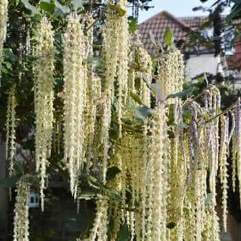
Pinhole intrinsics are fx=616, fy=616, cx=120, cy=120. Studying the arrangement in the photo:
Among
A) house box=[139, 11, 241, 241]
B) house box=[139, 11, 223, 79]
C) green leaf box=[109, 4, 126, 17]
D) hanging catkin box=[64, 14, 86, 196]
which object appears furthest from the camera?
house box=[139, 11, 223, 79]

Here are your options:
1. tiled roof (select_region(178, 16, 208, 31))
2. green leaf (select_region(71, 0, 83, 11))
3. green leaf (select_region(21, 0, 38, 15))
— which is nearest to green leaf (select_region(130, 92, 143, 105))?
green leaf (select_region(71, 0, 83, 11))

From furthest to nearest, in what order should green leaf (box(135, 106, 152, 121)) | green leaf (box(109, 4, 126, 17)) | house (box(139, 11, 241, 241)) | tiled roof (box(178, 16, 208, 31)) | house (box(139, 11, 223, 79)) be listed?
1. tiled roof (box(178, 16, 208, 31))
2. house (box(139, 11, 223, 79))
3. house (box(139, 11, 241, 241))
4. green leaf (box(135, 106, 152, 121))
5. green leaf (box(109, 4, 126, 17))

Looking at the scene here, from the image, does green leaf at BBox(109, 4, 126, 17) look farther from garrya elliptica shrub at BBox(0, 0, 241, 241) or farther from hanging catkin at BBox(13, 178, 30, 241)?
hanging catkin at BBox(13, 178, 30, 241)

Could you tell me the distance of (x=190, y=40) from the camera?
6820 mm

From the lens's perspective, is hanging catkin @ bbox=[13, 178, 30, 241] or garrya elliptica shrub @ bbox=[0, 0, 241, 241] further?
hanging catkin @ bbox=[13, 178, 30, 241]

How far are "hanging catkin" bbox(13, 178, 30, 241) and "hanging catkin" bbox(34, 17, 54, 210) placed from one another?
0.19 m

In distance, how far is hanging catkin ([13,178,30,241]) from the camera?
2344 mm

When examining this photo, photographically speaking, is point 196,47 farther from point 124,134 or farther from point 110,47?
point 110,47

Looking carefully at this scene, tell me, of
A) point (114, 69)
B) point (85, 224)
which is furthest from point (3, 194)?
point (114, 69)

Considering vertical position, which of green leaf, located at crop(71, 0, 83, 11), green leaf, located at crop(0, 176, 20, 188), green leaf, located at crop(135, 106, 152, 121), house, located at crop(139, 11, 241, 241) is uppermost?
house, located at crop(139, 11, 241, 241)

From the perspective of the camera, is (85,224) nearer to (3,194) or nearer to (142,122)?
(142,122)

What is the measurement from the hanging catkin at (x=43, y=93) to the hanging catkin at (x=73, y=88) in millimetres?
97

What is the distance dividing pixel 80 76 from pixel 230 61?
6.37m

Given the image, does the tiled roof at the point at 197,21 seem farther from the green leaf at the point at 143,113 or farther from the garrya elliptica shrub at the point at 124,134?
the green leaf at the point at 143,113
